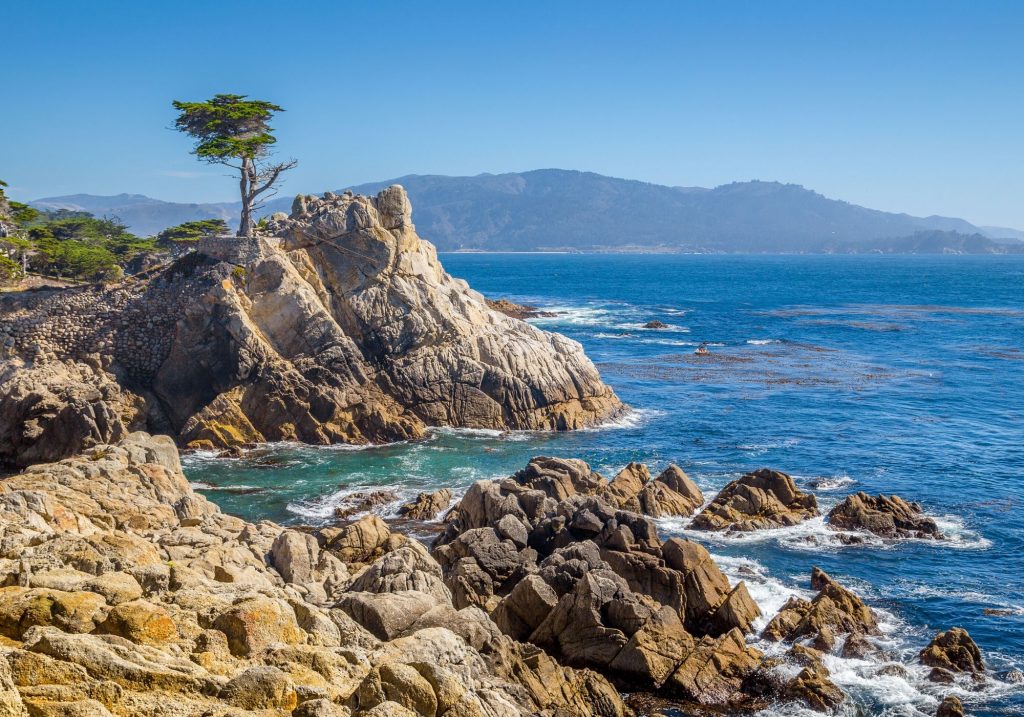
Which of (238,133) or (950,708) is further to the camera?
(238,133)

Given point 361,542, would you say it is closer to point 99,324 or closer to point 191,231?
point 99,324

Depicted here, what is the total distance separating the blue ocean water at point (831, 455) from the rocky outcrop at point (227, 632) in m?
9.70

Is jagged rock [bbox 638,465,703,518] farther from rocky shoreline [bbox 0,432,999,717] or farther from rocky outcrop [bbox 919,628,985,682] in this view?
rocky outcrop [bbox 919,628,985,682]

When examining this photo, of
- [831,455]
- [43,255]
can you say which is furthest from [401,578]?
[43,255]

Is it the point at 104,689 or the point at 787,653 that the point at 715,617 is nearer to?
the point at 787,653

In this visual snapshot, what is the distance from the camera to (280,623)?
1508 centimetres

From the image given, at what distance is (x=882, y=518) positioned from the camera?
112 ft

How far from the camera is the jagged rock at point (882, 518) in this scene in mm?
33781

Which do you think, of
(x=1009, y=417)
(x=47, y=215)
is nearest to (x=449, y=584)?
(x=1009, y=417)

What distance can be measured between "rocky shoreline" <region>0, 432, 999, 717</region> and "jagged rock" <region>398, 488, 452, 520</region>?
0.10 m

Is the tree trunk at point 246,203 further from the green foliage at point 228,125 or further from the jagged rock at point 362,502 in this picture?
the jagged rock at point 362,502

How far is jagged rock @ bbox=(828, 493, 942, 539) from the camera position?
3378 cm

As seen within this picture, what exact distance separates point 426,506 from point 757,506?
1303cm

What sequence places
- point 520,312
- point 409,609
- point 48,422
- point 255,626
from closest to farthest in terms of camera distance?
point 255,626 → point 409,609 → point 48,422 → point 520,312
